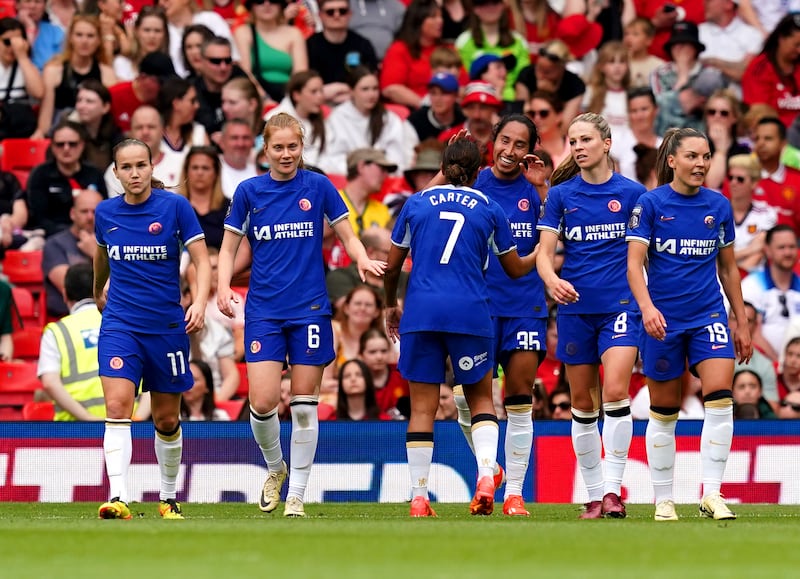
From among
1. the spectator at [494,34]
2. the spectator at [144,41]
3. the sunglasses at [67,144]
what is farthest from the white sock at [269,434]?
the spectator at [494,34]

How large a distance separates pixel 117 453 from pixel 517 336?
9.29 ft

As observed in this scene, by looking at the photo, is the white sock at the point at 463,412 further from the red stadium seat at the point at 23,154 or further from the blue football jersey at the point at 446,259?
the red stadium seat at the point at 23,154

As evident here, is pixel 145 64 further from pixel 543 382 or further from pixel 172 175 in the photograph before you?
pixel 543 382

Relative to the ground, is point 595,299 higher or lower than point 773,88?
lower

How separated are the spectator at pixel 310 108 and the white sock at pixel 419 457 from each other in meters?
7.68

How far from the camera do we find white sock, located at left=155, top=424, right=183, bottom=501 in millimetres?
10883

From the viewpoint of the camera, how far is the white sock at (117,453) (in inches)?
405

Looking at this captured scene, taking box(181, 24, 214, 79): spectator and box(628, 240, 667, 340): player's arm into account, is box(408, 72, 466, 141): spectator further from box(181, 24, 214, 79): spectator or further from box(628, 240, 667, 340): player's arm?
box(628, 240, 667, 340): player's arm

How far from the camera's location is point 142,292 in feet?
34.6

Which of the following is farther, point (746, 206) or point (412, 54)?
point (412, 54)

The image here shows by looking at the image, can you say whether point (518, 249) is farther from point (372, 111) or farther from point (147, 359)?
point (372, 111)

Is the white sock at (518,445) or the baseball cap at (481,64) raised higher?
the baseball cap at (481,64)

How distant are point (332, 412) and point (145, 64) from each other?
16.8ft

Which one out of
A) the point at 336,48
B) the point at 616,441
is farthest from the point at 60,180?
the point at 616,441
